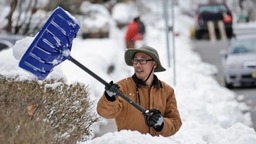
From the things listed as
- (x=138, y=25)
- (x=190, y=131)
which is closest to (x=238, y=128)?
(x=190, y=131)

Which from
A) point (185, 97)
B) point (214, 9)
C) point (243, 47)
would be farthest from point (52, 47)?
point (214, 9)

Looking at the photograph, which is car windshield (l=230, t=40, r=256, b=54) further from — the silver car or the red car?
the red car

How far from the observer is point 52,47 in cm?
697

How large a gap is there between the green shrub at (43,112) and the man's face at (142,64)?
28.3 inches

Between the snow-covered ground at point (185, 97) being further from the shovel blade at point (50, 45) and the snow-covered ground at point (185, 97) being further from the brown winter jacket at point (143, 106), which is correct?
the shovel blade at point (50, 45)

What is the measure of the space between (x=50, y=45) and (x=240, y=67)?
1583cm

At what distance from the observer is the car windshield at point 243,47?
23.5 metres

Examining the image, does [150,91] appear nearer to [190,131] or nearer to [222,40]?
[190,131]

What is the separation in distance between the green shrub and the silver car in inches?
539

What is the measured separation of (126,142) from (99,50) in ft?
50.9

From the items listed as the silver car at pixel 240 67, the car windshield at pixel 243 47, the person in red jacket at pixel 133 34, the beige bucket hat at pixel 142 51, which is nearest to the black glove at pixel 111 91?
the beige bucket hat at pixel 142 51

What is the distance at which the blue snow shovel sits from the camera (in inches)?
268

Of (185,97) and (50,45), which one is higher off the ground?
(50,45)

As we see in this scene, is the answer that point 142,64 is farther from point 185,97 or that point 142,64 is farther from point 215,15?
point 215,15
